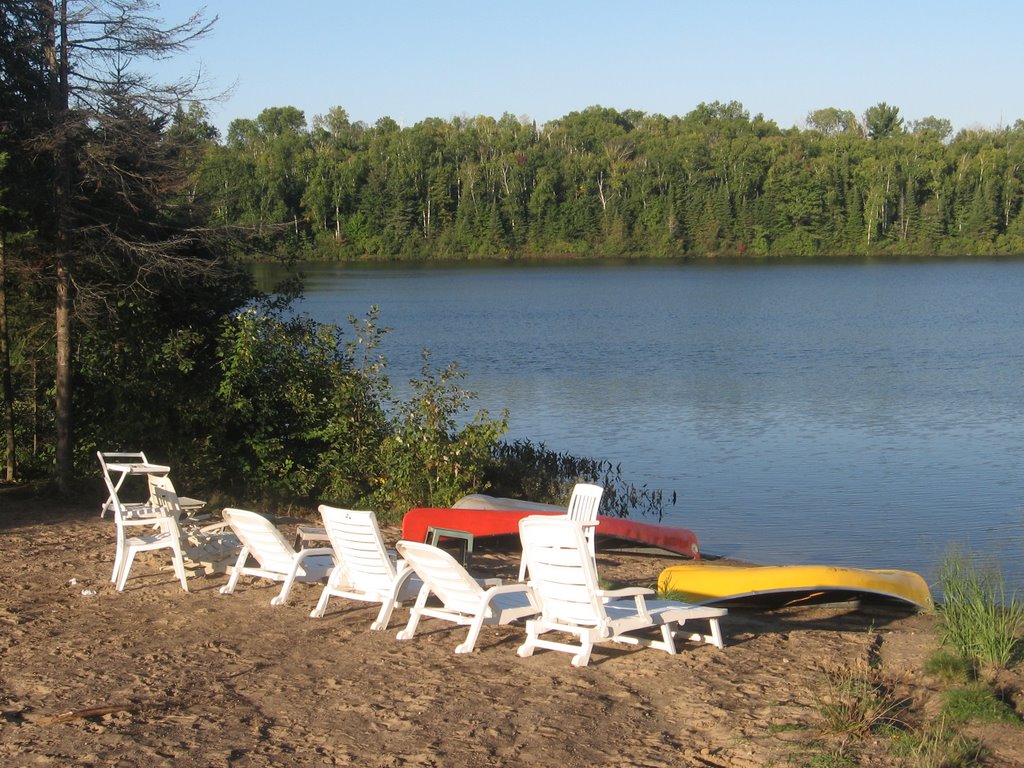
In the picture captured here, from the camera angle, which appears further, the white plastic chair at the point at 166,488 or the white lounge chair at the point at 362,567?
the white plastic chair at the point at 166,488

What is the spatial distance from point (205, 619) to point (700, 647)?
306cm

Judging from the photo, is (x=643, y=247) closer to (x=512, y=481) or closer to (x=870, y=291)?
(x=870, y=291)

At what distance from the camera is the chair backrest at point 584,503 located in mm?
9109

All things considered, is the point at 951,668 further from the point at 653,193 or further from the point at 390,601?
the point at 653,193

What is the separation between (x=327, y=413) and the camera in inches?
546

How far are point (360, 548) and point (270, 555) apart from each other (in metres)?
0.97

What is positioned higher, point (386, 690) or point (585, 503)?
point (585, 503)

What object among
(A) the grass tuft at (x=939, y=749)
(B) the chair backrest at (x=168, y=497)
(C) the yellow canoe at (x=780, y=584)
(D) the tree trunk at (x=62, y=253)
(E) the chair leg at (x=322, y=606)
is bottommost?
(C) the yellow canoe at (x=780, y=584)

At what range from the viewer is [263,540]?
7.92 m

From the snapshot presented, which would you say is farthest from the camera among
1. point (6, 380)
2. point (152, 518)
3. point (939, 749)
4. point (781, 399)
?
point (781, 399)

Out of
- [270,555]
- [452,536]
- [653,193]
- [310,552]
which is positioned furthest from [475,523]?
[653,193]

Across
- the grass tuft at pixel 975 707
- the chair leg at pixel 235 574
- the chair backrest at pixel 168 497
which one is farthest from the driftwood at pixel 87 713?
the grass tuft at pixel 975 707

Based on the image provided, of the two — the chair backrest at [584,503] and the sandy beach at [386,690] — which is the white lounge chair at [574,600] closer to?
the sandy beach at [386,690]

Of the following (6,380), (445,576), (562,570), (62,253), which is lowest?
(445,576)
